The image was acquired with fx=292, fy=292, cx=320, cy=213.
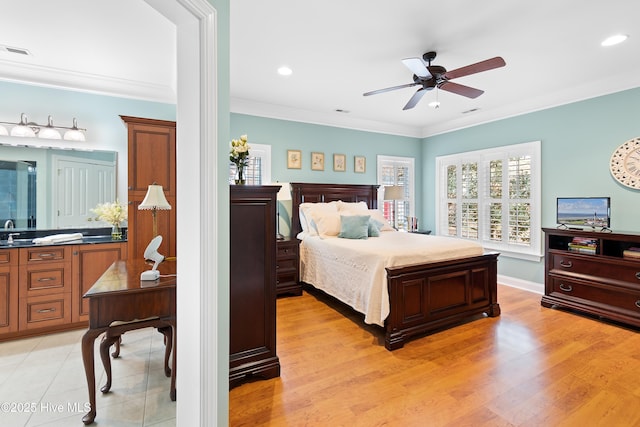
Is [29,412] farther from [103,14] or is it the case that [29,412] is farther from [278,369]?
[103,14]

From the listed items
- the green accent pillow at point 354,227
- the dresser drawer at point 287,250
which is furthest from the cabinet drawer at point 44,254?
the green accent pillow at point 354,227

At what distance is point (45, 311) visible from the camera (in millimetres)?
2887

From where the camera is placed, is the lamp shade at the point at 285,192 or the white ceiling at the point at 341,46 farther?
the lamp shade at the point at 285,192

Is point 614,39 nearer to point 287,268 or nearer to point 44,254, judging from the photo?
point 287,268

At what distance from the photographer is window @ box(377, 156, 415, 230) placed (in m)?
5.76

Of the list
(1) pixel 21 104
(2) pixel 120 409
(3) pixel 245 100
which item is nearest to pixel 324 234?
(3) pixel 245 100

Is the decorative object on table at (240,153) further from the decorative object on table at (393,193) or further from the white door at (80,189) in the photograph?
the decorative object on table at (393,193)

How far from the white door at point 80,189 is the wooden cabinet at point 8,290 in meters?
0.59

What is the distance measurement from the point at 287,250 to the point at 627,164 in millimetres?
4319

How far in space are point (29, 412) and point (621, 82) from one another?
6.36m

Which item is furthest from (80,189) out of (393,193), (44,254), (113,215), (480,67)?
(393,193)

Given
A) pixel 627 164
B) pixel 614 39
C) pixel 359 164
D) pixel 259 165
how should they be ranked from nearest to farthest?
pixel 614 39
pixel 627 164
pixel 259 165
pixel 359 164

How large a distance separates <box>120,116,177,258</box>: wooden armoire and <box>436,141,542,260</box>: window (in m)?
4.80

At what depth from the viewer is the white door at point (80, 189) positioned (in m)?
3.27
